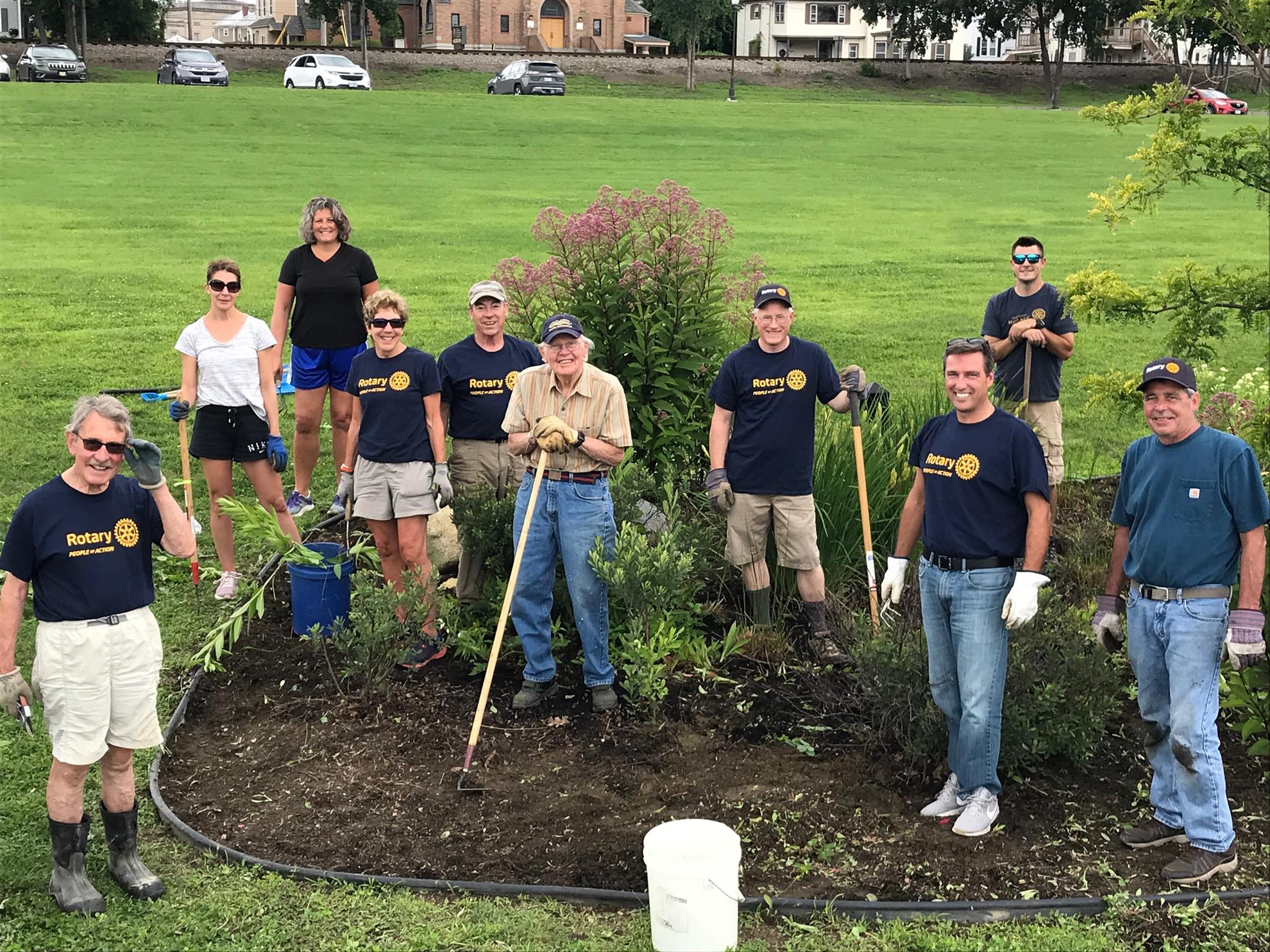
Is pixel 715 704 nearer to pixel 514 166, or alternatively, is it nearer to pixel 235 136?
pixel 514 166

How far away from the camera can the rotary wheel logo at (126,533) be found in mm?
5328

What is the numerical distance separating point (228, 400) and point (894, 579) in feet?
14.6

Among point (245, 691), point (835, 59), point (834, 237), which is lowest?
point (245, 691)

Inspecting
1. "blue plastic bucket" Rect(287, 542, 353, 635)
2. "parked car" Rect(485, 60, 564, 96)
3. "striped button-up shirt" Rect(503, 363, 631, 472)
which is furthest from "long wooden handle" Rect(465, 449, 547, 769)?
"parked car" Rect(485, 60, 564, 96)

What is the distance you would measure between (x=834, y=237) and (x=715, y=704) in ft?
56.1

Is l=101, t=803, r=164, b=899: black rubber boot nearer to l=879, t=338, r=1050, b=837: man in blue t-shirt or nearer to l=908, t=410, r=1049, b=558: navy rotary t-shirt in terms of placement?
l=879, t=338, r=1050, b=837: man in blue t-shirt

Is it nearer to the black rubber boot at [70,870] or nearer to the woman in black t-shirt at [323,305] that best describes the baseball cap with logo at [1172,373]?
the black rubber boot at [70,870]

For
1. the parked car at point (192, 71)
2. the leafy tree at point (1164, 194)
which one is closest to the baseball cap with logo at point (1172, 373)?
the leafy tree at point (1164, 194)

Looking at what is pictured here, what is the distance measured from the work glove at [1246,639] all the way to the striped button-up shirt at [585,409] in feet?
9.65

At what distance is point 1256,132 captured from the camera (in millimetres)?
6930

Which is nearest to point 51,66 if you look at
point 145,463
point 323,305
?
point 323,305

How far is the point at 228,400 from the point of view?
851 cm

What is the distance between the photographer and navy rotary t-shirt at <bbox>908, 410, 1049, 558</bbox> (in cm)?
566

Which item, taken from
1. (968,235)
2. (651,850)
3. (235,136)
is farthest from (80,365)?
(235,136)
